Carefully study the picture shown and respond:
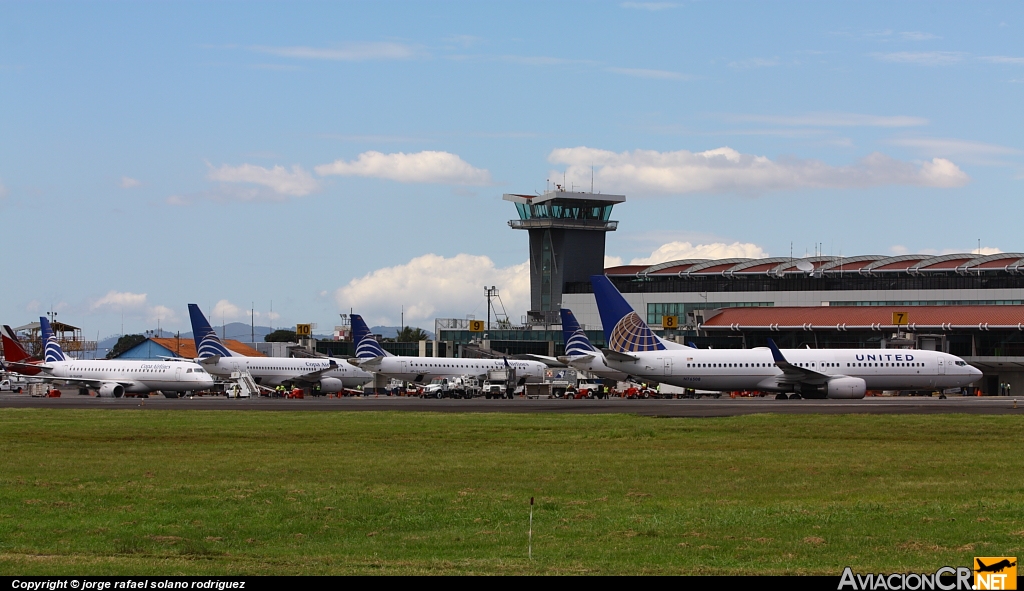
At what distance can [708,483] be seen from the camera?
81.4ft

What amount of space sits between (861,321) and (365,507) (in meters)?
100

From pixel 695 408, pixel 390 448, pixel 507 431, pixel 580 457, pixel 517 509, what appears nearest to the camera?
pixel 517 509

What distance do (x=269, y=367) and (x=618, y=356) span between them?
37.1 meters

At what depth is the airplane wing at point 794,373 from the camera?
72.9 meters

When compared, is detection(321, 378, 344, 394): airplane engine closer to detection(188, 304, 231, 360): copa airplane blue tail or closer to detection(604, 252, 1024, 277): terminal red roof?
detection(188, 304, 231, 360): copa airplane blue tail

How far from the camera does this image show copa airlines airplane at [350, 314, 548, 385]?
99.0 metres

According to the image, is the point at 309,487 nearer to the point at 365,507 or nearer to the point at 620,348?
the point at 365,507

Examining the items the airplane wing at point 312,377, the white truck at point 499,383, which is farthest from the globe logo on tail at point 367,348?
the white truck at point 499,383

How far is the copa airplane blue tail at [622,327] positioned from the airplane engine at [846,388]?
1251 centimetres

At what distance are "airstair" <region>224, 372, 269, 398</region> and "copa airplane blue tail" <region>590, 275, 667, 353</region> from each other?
99.9ft

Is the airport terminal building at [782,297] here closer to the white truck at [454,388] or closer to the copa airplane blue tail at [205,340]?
the white truck at [454,388]

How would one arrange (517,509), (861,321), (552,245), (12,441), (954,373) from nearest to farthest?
(517,509), (12,441), (954,373), (861,321), (552,245)

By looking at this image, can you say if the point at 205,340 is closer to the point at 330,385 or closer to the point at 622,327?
the point at 330,385

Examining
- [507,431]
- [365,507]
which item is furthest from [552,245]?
[365,507]
